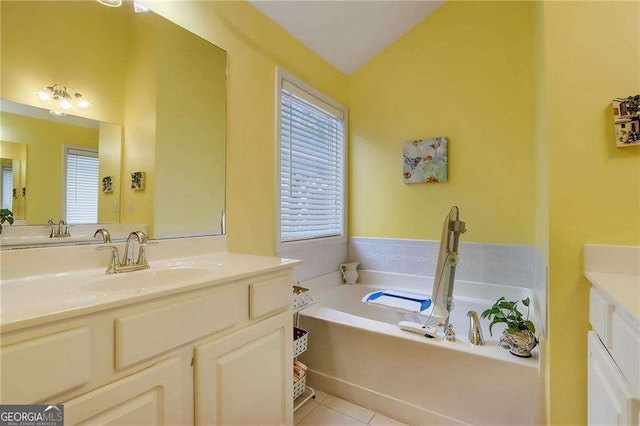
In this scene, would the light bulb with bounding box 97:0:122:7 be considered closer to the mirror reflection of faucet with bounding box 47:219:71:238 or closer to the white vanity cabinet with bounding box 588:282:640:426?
the mirror reflection of faucet with bounding box 47:219:71:238

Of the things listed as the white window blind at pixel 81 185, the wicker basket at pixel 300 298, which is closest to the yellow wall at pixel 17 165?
the white window blind at pixel 81 185

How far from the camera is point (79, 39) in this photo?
111 cm

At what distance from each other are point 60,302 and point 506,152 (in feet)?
8.16

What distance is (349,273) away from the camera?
8.30 feet

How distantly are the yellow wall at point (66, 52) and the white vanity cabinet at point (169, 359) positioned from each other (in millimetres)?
877

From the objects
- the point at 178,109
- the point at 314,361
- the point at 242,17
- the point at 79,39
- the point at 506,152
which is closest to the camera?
the point at 79,39

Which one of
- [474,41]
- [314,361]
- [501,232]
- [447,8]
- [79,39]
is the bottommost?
[314,361]

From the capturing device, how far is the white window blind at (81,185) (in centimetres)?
109

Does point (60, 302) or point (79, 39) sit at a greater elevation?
point (79, 39)

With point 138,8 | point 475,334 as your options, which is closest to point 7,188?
point 138,8

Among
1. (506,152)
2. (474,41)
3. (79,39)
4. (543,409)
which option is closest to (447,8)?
(474,41)

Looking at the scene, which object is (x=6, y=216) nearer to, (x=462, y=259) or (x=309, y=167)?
(x=309, y=167)

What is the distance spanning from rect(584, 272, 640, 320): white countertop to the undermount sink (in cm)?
118

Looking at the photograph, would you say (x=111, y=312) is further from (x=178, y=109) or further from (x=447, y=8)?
(x=447, y=8)
